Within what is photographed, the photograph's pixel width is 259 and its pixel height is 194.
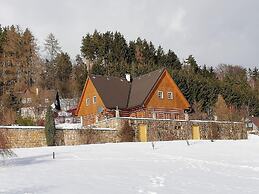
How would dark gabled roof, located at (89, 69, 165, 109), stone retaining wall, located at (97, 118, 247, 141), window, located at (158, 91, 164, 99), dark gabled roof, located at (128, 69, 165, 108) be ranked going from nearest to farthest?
stone retaining wall, located at (97, 118, 247, 141)
dark gabled roof, located at (89, 69, 165, 109)
dark gabled roof, located at (128, 69, 165, 108)
window, located at (158, 91, 164, 99)

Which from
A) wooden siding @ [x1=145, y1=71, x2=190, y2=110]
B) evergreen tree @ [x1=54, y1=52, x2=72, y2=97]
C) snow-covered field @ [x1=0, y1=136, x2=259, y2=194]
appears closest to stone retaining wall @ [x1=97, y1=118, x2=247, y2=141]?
wooden siding @ [x1=145, y1=71, x2=190, y2=110]

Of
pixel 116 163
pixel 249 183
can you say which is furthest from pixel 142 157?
pixel 249 183

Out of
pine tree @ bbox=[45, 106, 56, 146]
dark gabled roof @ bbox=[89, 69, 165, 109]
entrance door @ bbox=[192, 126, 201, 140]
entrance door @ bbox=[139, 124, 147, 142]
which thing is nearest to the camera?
pine tree @ bbox=[45, 106, 56, 146]

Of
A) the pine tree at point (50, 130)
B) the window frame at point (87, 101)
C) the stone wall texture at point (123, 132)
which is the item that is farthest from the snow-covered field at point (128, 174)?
the window frame at point (87, 101)

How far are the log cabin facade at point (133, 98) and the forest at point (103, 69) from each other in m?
6.10

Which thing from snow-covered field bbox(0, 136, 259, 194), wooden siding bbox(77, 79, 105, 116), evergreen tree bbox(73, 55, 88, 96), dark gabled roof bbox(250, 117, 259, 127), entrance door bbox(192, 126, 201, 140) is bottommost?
snow-covered field bbox(0, 136, 259, 194)

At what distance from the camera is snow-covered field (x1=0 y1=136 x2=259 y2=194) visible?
1204 cm

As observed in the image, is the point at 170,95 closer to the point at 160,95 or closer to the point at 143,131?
the point at 160,95

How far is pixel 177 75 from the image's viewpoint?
219ft

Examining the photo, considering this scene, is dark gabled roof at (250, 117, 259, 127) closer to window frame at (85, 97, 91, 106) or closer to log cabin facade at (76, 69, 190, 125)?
log cabin facade at (76, 69, 190, 125)

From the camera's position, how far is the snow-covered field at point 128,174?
1204cm

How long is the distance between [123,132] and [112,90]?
40.7 feet

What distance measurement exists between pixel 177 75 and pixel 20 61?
23690 millimetres

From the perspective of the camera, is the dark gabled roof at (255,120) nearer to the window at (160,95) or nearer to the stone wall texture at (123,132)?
the stone wall texture at (123,132)
